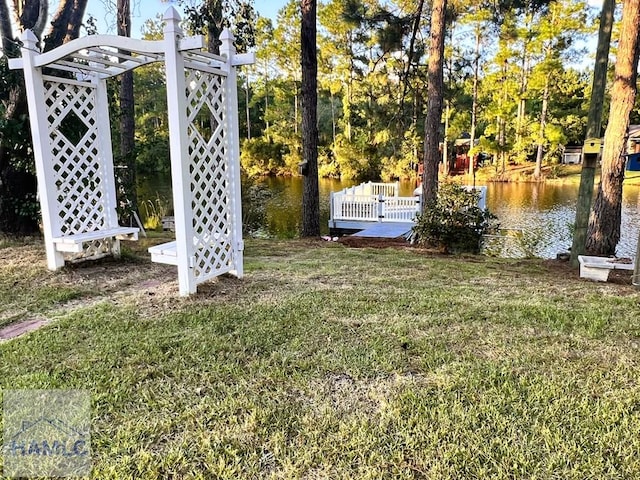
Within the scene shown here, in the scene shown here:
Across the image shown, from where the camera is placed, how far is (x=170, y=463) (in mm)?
1576

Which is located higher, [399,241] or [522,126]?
[522,126]

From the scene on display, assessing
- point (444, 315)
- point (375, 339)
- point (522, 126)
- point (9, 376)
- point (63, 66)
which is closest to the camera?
point (9, 376)

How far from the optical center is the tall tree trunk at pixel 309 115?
7.34 m

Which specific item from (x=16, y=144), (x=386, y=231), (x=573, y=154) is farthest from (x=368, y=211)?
(x=573, y=154)

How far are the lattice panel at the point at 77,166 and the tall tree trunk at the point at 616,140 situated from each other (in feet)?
19.6

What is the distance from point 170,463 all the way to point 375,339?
140cm

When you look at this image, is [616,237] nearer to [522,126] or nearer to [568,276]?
[568,276]

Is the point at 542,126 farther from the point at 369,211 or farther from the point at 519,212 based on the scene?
the point at 369,211

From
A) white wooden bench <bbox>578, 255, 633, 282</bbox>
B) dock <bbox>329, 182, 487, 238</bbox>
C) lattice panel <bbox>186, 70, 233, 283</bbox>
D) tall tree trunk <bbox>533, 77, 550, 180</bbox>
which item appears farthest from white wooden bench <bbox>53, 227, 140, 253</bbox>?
tall tree trunk <bbox>533, 77, 550, 180</bbox>

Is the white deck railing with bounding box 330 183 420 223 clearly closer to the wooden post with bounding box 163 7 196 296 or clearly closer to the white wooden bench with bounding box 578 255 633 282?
the white wooden bench with bounding box 578 255 633 282

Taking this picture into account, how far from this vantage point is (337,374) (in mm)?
2225

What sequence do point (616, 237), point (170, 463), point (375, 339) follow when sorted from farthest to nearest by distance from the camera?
point (616, 237), point (375, 339), point (170, 463)

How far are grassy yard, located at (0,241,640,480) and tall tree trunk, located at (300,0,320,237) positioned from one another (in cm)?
415

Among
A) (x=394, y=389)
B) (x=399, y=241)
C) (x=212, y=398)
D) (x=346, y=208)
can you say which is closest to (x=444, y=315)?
(x=394, y=389)
